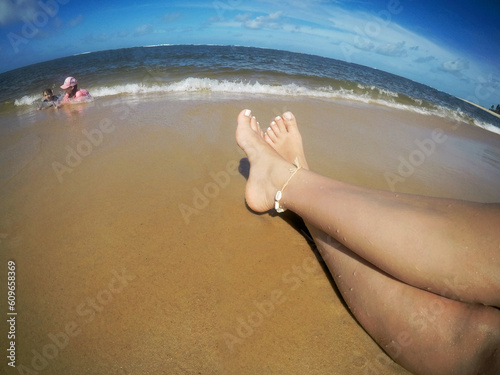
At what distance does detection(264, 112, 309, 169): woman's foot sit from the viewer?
204 centimetres

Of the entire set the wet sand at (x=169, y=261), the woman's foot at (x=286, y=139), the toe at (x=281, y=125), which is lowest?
the wet sand at (x=169, y=261)

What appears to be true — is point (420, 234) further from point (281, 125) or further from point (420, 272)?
point (281, 125)

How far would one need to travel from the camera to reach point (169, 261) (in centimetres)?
130

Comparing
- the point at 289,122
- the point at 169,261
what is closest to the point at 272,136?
the point at 289,122

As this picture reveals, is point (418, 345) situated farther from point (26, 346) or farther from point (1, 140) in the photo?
point (1, 140)

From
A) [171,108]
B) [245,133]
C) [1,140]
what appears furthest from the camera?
[171,108]

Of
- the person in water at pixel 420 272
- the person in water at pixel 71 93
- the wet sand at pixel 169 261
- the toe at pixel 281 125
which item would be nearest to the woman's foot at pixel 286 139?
the toe at pixel 281 125

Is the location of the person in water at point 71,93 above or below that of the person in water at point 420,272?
above

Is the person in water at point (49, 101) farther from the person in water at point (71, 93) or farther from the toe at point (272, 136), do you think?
the toe at point (272, 136)

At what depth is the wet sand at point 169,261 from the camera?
3.16 ft

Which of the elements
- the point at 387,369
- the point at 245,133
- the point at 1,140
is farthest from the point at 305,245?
the point at 1,140

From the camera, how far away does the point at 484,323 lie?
2.57 ft

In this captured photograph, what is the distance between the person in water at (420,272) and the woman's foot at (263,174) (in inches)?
11.9

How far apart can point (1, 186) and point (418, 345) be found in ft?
9.09
